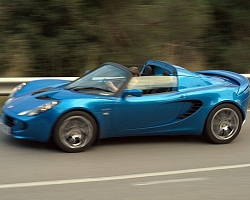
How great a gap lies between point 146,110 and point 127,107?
0.28m

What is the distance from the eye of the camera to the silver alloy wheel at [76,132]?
631cm

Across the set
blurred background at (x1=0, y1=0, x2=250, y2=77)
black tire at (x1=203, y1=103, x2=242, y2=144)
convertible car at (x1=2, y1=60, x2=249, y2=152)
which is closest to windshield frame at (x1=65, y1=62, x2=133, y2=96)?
convertible car at (x1=2, y1=60, x2=249, y2=152)

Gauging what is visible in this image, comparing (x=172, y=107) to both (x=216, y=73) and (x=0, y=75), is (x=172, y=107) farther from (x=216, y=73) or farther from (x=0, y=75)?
(x=0, y=75)

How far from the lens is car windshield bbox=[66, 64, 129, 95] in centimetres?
673

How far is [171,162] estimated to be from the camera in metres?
6.19

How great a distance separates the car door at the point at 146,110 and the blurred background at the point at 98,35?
234 inches

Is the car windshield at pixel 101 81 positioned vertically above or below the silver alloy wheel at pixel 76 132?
above

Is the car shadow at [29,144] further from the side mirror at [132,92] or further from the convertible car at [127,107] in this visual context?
the side mirror at [132,92]

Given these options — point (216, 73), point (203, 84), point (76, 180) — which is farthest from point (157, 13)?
point (76, 180)

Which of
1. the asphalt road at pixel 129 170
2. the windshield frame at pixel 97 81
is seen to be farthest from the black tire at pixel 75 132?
the windshield frame at pixel 97 81

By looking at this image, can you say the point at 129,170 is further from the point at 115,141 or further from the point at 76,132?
the point at 115,141

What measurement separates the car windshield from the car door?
11.8 inches

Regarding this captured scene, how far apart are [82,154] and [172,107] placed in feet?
4.68

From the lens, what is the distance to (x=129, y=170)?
19.0 ft
